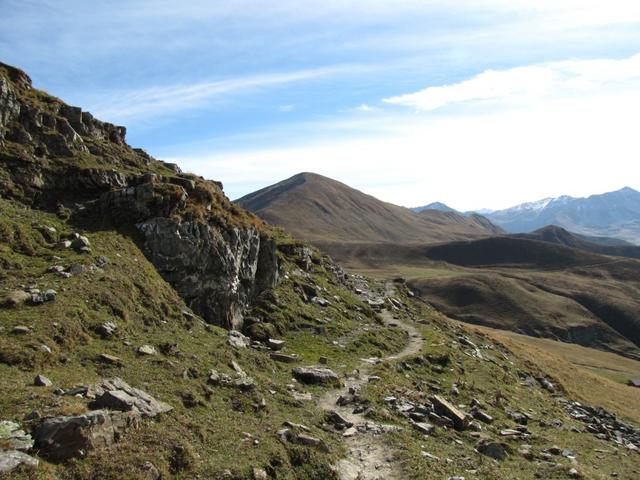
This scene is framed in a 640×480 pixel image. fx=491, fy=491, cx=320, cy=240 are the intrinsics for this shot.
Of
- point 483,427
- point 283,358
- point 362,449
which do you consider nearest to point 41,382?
point 362,449

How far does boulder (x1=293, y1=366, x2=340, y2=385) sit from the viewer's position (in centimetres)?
2897

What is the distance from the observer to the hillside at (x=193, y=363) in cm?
1595

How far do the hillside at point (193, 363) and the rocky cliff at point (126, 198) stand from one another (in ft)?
0.43

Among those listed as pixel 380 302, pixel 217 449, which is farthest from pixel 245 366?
pixel 380 302

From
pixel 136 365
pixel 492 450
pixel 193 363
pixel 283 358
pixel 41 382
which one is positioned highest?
pixel 41 382

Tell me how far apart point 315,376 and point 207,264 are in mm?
12030

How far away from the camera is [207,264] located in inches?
1404

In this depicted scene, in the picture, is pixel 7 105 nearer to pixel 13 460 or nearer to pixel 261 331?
pixel 261 331

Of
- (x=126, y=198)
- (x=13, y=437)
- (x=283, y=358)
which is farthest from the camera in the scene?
(x=126, y=198)

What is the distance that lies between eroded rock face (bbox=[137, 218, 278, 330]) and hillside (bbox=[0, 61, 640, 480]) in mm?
121

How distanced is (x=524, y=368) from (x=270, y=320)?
116ft

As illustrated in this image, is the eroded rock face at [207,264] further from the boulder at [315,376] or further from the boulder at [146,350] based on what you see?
the boulder at [146,350]

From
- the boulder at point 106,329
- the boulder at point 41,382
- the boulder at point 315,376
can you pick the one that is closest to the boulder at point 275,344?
the boulder at point 315,376

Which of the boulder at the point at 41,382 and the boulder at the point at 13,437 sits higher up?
the boulder at the point at 41,382
